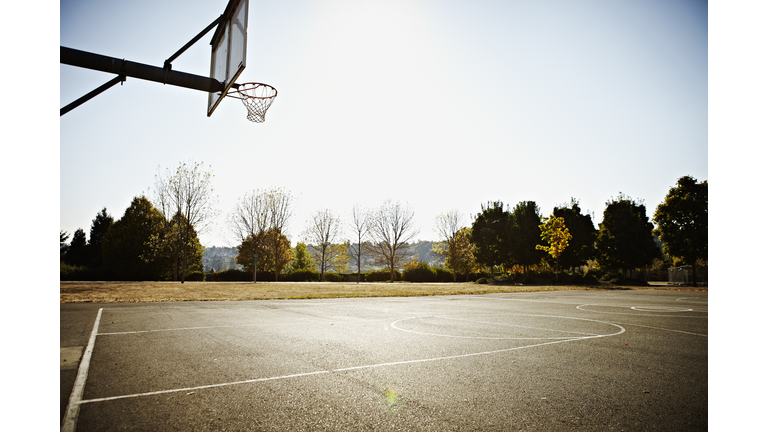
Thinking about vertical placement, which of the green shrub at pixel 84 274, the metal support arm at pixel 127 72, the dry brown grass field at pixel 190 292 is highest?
the metal support arm at pixel 127 72

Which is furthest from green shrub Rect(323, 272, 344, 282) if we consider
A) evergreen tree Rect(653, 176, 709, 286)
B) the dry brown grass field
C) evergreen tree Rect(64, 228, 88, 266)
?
evergreen tree Rect(653, 176, 709, 286)

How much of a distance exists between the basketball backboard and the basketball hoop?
567 mm

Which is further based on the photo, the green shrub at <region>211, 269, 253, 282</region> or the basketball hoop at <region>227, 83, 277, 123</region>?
the green shrub at <region>211, 269, 253, 282</region>

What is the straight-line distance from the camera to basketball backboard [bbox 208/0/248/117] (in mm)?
6332

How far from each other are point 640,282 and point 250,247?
44.1 m

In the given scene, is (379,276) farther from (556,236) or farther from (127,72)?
(127,72)

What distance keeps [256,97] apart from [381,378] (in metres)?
6.37

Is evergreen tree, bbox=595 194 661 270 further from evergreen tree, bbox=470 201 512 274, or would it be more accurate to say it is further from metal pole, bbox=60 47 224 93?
metal pole, bbox=60 47 224 93

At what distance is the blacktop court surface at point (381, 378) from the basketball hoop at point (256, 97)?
4.71m

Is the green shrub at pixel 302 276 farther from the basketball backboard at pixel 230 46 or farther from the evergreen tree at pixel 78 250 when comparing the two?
the basketball backboard at pixel 230 46

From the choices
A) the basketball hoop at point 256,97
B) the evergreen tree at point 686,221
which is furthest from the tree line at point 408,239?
the basketball hoop at point 256,97

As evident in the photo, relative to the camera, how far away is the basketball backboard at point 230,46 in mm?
6332

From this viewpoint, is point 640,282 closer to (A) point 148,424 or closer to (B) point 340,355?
(B) point 340,355
